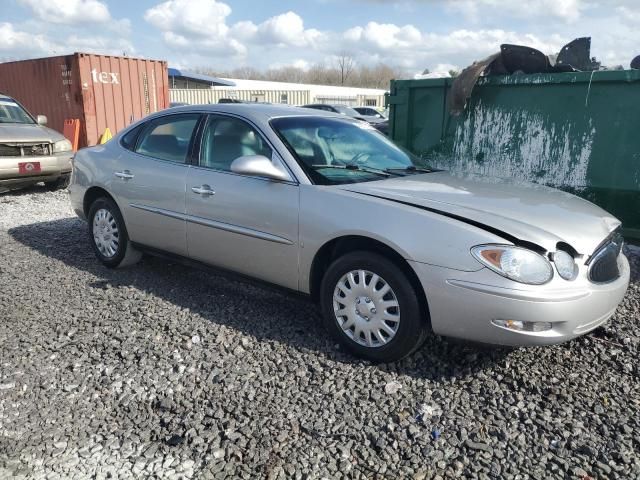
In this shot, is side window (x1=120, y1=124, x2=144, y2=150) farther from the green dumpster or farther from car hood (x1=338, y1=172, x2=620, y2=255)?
the green dumpster

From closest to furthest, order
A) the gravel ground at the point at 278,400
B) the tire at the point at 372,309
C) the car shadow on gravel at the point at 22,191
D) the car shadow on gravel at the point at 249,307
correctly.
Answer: the gravel ground at the point at 278,400
the tire at the point at 372,309
the car shadow on gravel at the point at 249,307
the car shadow on gravel at the point at 22,191

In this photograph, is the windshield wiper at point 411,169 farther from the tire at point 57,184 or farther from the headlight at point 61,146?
the tire at point 57,184

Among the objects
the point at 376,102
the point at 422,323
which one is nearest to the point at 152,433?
the point at 422,323

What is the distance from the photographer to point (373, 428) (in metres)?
2.80

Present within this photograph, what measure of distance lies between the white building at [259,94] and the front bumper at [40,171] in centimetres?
2280

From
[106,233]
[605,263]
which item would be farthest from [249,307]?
[605,263]

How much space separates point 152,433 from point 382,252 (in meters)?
1.61

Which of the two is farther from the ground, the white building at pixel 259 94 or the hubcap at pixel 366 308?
the white building at pixel 259 94

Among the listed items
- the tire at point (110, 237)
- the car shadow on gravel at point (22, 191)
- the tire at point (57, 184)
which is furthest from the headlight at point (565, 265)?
the tire at point (57, 184)

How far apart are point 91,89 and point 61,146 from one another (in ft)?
11.7

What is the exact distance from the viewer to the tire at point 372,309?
3.18 meters

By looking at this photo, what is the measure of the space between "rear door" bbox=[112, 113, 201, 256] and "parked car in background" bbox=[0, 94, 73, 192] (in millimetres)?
4630

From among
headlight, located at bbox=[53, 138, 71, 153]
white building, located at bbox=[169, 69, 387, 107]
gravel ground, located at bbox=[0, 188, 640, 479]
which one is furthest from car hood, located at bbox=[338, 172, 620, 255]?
white building, located at bbox=[169, 69, 387, 107]

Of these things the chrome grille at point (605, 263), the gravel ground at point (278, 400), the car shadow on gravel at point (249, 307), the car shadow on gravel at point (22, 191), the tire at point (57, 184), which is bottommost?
the gravel ground at point (278, 400)
